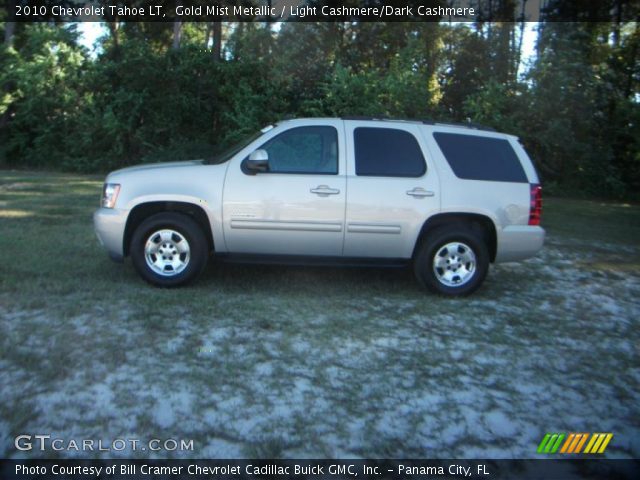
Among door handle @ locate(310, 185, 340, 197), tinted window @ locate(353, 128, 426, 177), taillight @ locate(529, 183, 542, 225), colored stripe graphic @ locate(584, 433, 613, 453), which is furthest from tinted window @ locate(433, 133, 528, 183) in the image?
colored stripe graphic @ locate(584, 433, 613, 453)

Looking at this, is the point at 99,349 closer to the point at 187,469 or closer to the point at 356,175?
the point at 187,469

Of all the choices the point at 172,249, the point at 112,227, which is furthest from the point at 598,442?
the point at 112,227

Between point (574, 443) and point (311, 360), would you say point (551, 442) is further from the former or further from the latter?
point (311, 360)

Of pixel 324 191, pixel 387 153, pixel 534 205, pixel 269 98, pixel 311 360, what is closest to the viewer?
pixel 311 360

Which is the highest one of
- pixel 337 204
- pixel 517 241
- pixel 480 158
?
pixel 480 158

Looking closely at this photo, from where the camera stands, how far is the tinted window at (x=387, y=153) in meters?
6.72

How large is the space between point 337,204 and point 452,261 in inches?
56.2

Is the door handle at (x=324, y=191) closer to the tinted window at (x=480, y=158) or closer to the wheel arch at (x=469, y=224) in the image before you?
the wheel arch at (x=469, y=224)

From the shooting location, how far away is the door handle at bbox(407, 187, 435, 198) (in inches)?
263

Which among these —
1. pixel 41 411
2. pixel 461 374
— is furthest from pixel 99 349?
Result: pixel 461 374

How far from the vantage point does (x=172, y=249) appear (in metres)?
6.57

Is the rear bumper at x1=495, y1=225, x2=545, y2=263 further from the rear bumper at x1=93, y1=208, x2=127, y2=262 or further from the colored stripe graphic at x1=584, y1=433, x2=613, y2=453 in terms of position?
the rear bumper at x1=93, y1=208, x2=127, y2=262

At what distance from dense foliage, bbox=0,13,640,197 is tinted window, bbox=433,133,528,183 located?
41.0 feet

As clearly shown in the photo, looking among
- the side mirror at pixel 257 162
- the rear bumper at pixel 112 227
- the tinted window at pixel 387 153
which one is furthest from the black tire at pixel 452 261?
the rear bumper at pixel 112 227
